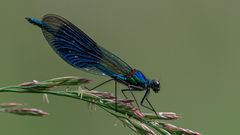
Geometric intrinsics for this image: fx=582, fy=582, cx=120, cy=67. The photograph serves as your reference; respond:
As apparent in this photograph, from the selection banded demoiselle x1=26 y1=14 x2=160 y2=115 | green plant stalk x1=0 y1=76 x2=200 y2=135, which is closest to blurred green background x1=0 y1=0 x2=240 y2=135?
banded demoiselle x1=26 y1=14 x2=160 y2=115

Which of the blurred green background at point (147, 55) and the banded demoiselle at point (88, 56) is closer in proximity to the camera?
the banded demoiselle at point (88, 56)

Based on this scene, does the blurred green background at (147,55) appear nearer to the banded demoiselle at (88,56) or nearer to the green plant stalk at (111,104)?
the banded demoiselle at (88,56)

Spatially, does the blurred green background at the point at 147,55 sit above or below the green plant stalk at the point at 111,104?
above

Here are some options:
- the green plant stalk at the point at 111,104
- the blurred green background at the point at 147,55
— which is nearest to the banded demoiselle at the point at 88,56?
the green plant stalk at the point at 111,104

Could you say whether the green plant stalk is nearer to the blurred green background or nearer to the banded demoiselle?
the banded demoiselle

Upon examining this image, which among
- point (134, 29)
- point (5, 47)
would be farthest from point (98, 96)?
point (134, 29)

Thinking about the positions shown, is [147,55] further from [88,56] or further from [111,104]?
[111,104]
